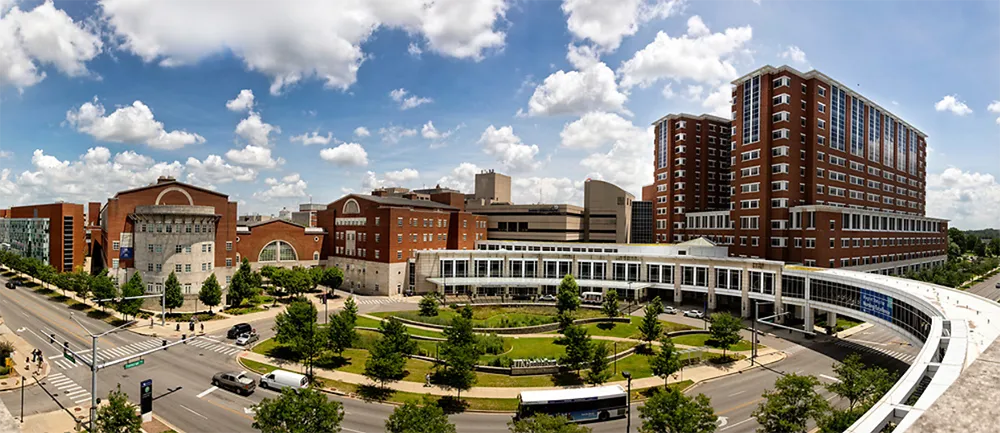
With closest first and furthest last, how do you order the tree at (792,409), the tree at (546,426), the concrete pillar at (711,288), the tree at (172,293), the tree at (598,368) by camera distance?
the tree at (546,426) < the tree at (792,409) < the tree at (598,368) < the tree at (172,293) < the concrete pillar at (711,288)

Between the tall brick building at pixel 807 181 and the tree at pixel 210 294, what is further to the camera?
the tall brick building at pixel 807 181

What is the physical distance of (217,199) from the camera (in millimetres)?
85875

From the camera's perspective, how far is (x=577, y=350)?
44.8 meters

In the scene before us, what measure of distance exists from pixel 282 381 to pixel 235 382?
3.82 m

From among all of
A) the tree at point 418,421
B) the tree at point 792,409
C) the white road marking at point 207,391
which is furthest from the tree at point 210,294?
the tree at point 792,409

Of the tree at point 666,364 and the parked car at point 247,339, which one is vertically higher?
the tree at point 666,364

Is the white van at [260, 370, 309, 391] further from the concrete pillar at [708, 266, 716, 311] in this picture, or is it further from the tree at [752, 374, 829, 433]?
the concrete pillar at [708, 266, 716, 311]

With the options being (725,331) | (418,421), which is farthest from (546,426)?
(725,331)

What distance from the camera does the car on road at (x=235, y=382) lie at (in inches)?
1577

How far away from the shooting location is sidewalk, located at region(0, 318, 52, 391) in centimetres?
4166

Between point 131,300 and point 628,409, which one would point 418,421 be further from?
point 131,300

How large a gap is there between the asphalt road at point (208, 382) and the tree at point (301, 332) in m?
4.90

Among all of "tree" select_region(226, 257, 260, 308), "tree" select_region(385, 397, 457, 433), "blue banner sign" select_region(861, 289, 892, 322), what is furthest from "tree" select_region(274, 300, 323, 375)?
"blue banner sign" select_region(861, 289, 892, 322)

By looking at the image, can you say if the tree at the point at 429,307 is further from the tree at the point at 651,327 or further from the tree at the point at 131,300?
the tree at the point at 131,300
